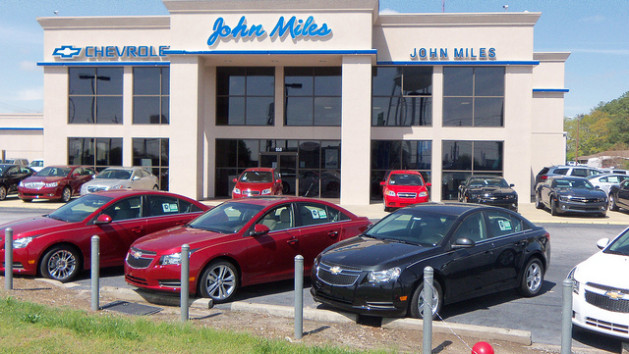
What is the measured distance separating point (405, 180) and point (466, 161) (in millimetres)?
6141

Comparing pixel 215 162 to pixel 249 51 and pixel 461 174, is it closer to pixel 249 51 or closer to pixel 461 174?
pixel 249 51

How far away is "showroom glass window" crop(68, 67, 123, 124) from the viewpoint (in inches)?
1136

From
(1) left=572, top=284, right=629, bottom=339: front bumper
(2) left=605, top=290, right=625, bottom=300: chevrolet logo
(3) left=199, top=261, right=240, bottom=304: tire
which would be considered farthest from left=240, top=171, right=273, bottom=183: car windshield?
(2) left=605, top=290, right=625, bottom=300: chevrolet logo

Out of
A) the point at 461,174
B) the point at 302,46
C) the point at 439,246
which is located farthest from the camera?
the point at 461,174

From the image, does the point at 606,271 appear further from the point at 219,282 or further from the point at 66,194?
the point at 66,194

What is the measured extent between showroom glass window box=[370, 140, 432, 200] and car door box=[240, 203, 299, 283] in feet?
63.1

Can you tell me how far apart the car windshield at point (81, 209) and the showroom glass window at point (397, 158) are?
19075mm

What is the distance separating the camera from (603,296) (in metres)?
6.02

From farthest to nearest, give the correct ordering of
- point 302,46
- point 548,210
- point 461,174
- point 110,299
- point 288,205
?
point 461,174 < point 302,46 < point 548,210 < point 288,205 < point 110,299

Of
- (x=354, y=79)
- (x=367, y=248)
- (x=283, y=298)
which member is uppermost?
(x=354, y=79)

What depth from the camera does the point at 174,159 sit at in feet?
84.2

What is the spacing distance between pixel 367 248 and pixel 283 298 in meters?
1.64

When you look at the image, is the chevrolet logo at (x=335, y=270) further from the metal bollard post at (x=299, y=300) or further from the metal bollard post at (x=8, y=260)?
the metal bollard post at (x=8, y=260)

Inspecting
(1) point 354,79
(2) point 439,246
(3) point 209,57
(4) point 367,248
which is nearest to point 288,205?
(4) point 367,248
